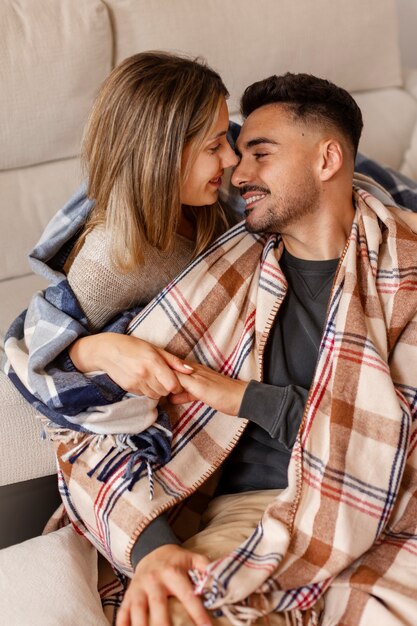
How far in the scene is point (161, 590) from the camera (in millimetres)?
1205

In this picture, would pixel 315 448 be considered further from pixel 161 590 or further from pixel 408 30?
pixel 408 30

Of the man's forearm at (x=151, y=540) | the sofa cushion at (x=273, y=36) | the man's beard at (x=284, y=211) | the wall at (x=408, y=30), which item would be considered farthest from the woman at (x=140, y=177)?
the wall at (x=408, y=30)

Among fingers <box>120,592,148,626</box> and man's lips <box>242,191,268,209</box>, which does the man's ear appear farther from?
fingers <box>120,592,148,626</box>

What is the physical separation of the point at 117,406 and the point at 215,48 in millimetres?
1101

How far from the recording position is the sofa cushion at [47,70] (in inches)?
72.6

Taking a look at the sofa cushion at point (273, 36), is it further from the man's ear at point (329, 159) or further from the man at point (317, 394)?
the man's ear at point (329, 159)

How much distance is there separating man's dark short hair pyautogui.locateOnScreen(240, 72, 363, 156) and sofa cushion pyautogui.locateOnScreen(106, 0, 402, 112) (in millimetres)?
490

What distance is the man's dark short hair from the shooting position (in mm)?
1595

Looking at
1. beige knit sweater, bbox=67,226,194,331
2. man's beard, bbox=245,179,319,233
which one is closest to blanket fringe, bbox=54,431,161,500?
beige knit sweater, bbox=67,226,194,331

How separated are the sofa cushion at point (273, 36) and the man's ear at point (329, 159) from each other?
25.1 inches

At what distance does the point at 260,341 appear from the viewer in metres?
1.50

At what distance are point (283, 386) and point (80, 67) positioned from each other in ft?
3.07

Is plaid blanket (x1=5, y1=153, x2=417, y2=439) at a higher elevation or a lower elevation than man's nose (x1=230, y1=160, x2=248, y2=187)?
lower

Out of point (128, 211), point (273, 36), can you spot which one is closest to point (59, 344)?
point (128, 211)
